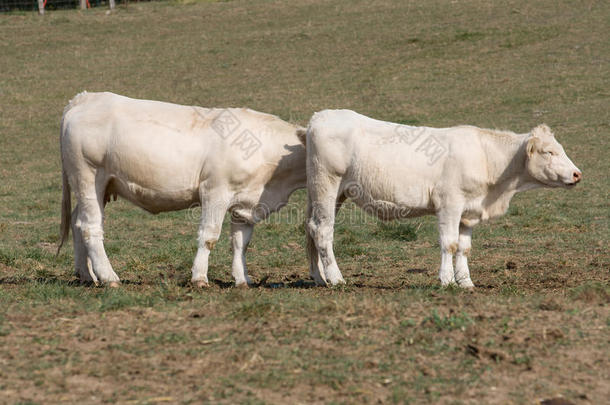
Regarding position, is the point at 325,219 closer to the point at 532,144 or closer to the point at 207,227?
the point at 207,227

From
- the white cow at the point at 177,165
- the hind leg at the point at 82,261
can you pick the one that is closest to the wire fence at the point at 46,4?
the hind leg at the point at 82,261

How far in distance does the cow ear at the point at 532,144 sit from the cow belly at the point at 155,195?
137 inches

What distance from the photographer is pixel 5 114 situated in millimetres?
22594

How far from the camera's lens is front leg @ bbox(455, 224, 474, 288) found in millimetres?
8578

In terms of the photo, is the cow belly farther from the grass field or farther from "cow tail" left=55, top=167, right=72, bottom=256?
the grass field

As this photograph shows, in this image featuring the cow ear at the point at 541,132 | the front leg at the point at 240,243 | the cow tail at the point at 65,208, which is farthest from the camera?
the cow tail at the point at 65,208

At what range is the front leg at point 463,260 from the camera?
8578mm

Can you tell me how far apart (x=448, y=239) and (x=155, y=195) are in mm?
3085

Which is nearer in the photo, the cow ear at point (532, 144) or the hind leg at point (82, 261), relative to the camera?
the cow ear at point (532, 144)

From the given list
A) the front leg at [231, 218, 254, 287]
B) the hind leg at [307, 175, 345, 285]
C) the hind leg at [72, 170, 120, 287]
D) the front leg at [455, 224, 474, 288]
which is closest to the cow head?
the front leg at [455, 224, 474, 288]

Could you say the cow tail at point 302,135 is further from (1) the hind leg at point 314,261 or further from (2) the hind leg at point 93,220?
(2) the hind leg at point 93,220

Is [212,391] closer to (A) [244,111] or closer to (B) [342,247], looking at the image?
(A) [244,111]

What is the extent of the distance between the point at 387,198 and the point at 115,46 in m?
22.4

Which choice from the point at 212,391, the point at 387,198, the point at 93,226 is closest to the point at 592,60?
the point at 387,198
